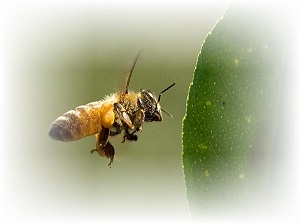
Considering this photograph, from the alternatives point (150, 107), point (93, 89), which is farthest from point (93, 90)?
point (150, 107)

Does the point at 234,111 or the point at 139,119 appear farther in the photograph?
the point at 139,119

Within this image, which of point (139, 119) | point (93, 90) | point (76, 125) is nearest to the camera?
point (76, 125)

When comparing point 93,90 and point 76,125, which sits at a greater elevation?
point 93,90

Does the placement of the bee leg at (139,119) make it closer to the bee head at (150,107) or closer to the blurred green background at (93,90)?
the bee head at (150,107)

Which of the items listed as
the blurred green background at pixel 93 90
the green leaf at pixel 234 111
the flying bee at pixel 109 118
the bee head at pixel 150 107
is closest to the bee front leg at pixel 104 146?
the flying bee at pixel 109 118

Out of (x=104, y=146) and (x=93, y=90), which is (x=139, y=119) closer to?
(x=104, y=146)

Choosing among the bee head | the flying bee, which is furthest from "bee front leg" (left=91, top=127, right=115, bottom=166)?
the bee head

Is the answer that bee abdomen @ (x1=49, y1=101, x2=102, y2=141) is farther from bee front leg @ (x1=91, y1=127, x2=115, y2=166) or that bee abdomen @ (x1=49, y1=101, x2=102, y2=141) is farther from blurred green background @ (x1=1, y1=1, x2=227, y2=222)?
blurred green background @ (x1=1, y1=1, x2=227, y2=222)
